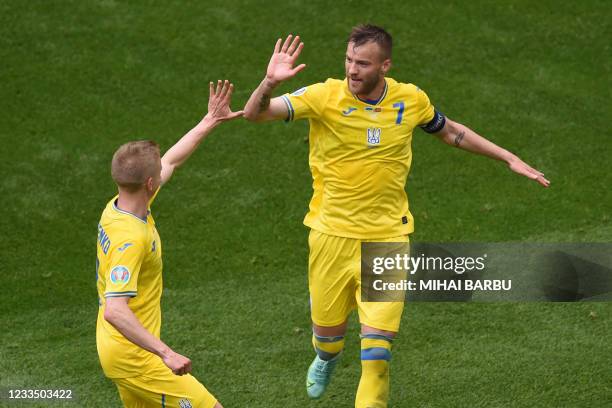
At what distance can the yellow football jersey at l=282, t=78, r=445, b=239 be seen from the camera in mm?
7598

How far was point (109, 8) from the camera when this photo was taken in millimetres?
14258

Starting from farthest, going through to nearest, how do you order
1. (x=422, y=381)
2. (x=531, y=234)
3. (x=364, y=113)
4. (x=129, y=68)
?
(x=129, y=68)
(x=531, y=234)
(x=422, y=381)
(x=364, y=113)

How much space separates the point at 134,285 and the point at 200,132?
1.42 meters

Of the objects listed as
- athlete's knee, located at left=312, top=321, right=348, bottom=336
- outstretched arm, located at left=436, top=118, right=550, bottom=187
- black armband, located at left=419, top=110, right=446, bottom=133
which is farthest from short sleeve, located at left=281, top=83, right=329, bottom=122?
athlete's knee, located at left=312, top=321, right=348, bottom=336

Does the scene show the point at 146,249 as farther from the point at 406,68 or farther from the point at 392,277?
the point at 406,68

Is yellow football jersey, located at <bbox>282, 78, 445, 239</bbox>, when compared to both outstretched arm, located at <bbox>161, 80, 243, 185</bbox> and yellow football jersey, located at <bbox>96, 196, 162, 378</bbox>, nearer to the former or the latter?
outstretched arm, located at <bbox>161, 80, 243, 185</bbox>

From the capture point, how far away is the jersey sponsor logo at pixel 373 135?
299 inches

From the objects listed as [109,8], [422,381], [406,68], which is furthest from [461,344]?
[109,8]

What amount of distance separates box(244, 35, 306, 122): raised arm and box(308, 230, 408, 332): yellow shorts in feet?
3.12

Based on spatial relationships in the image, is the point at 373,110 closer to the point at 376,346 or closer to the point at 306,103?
the point at 306,103

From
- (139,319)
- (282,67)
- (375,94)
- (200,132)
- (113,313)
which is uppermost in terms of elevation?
(282,67)

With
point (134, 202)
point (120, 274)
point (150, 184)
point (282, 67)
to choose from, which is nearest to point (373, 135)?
point (282, 67)

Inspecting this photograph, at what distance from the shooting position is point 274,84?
7227 millimetres

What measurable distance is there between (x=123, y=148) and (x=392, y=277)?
87.6 inches
